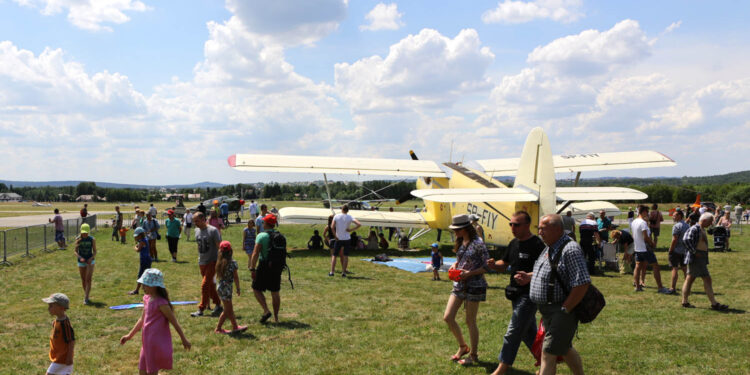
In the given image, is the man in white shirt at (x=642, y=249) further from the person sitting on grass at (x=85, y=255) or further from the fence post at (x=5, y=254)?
the fence post at (x=5, y=254)

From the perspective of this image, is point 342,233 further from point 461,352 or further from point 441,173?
point 441,173

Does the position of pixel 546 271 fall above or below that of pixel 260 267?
above

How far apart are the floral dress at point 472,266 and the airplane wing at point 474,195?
3.54m

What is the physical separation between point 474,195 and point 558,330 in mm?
6075

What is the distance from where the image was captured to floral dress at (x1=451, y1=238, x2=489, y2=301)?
16.0 feet

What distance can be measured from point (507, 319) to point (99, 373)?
530 centimetres

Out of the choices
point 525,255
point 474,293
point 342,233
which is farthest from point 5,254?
point 525,255

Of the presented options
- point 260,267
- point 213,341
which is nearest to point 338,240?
point 260,267

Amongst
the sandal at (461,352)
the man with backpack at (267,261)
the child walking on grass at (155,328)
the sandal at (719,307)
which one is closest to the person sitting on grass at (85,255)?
the man with backpack at (267,261)

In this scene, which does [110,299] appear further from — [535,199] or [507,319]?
[535,199]

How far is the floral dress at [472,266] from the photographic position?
191 inches

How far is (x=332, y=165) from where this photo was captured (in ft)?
56.7

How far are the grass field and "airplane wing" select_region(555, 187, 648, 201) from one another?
187cm

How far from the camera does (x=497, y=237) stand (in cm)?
1259
